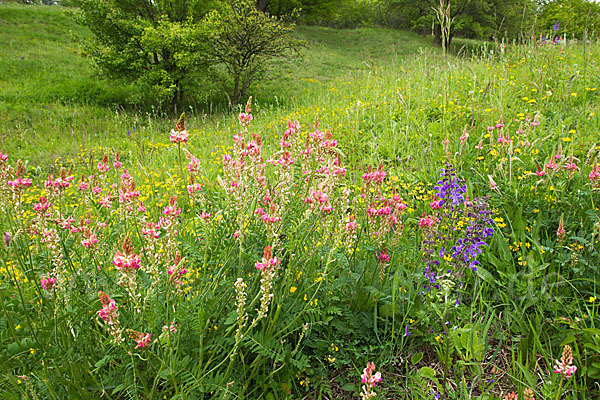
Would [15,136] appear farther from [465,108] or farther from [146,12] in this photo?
[465,108]

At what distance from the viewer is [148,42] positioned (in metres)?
10.5

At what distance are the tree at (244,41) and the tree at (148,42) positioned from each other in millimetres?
583

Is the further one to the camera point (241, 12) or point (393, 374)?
point (241, 12)

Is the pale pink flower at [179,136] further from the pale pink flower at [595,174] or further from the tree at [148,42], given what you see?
the tree at [148,42]

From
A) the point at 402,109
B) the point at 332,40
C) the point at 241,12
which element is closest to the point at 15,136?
the point at 241,12

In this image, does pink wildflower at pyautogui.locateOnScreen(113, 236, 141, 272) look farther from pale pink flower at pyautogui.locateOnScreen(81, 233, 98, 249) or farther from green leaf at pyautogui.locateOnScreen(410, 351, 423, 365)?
green leaf at pyautogui.locateOnScreen(410, 351, 423, 365)

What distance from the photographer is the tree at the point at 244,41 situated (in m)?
11.7

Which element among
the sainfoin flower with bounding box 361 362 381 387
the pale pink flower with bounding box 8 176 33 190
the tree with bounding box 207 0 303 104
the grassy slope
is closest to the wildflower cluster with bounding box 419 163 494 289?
the sainfoin flower with bounding box 361 362 381 387

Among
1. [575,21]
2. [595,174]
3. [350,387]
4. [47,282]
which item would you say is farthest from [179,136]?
[575,21]

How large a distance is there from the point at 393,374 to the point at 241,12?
12928mm

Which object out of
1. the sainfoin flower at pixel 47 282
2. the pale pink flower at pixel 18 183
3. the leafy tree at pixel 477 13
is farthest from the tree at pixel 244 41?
the leafy tree at pixel 477 13

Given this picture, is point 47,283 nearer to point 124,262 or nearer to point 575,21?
point 124,262

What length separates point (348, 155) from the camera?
4523 millimetres

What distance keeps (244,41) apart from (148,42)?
3.17 metres
